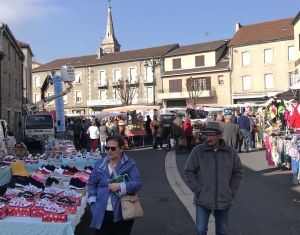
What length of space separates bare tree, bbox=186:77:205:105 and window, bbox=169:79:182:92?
2.00m

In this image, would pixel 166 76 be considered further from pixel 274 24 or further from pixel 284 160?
pixel 284 160

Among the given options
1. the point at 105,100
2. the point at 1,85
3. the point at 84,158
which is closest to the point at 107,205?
the point at 84,158

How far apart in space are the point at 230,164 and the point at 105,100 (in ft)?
158

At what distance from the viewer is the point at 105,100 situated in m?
51.5

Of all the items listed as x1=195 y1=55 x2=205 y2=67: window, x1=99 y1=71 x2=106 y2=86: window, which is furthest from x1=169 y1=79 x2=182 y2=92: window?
x1=99 y1=71 x2=106 y2=86: window

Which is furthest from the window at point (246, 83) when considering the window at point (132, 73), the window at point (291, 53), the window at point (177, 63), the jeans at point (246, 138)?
the jeans at point (246, 138)

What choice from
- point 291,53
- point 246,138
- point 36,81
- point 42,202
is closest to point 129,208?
point 42,202

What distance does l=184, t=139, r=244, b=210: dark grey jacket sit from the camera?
3854 millimetres

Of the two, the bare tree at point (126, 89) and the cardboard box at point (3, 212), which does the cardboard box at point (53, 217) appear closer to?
the cardboard box at point (3, 212)

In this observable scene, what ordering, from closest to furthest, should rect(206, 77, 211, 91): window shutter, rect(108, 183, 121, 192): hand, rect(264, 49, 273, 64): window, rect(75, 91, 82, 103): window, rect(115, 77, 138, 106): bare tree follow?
rect(108, 183, 121, 192): hand < rect(264, 49, 273, 64): window < rect(206, 77, 211, 91): window shutter < rect(115, 77, 138, 106): bare tree < rect(75, 91, 82, 103): window

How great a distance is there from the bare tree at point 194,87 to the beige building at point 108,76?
529cm

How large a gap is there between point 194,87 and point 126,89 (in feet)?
34.9

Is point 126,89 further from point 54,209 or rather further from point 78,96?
point 54,209

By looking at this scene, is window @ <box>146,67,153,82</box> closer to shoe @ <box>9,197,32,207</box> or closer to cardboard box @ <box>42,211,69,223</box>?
shoe @ <box>9,197,32,207</box>
